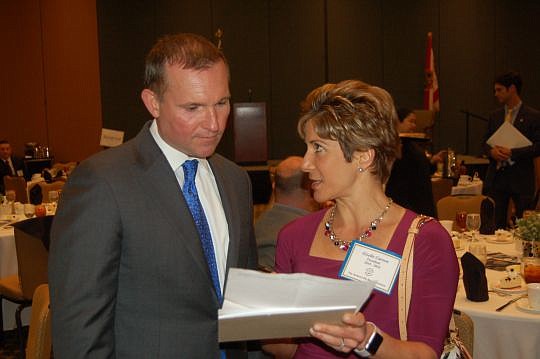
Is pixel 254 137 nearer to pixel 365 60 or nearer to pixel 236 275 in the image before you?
pixel 365 60

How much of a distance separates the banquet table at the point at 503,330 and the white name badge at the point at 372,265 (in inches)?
48.6

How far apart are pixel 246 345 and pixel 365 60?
11048mm

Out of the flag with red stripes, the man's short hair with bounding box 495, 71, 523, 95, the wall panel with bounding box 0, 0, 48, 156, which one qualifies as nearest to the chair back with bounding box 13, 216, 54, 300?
the man's short hair with bounding box 495, 71, 523, 95

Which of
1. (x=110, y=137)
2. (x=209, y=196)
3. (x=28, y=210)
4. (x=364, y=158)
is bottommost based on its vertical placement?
(x=28, y=210)

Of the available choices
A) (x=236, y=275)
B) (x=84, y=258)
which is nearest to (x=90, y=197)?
(x=84, y=258)

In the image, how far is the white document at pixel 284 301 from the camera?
54.0 inches

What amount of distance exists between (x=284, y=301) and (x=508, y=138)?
5.16m

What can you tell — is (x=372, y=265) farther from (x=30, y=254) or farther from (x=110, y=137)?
(x=110, y=137)

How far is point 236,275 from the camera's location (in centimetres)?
141

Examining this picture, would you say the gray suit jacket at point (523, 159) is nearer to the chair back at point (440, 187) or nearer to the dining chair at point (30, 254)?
the chair back at point (440, 187)

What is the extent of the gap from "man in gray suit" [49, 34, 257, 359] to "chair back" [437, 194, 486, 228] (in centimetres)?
337

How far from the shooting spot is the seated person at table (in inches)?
65.8

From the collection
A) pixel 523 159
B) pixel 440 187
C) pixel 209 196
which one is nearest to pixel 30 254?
pixel 209 196

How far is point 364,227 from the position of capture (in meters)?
1.86
